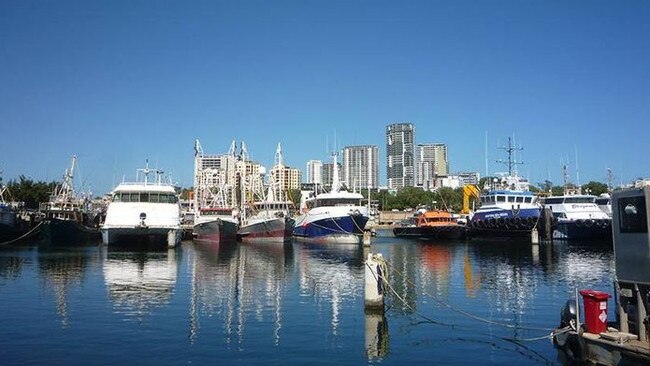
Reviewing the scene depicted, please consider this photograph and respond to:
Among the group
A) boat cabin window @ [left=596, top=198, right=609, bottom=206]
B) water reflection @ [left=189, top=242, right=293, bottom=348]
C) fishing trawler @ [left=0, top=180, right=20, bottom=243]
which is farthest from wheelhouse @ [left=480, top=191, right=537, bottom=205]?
fishing trawler @ [left=0, top=180, right=20, bottom=243]

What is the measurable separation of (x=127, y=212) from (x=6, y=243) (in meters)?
18.0

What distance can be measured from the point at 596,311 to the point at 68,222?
68.0 m

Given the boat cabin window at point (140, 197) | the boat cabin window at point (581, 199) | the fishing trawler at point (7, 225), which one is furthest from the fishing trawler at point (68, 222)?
the boat cabin window at point (581, 199)

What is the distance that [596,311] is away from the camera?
14.8m

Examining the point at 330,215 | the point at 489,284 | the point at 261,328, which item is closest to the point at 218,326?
the point at 261,328

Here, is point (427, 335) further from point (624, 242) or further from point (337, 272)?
point (337, 272)

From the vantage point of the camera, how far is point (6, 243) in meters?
68.2

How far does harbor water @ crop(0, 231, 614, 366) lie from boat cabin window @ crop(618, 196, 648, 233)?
4407 mm

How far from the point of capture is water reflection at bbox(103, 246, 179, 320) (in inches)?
989

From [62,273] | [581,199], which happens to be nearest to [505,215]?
[581,199]

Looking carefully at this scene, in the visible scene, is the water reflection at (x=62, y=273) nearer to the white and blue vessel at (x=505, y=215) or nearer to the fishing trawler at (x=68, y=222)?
the fishing trawler at (x=68, y=222)

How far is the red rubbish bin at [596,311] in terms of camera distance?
14.8 m

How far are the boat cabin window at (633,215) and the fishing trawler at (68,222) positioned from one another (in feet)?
223

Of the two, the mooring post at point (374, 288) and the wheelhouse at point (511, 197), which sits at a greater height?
the wheelhouse at point (511, 197)
